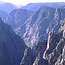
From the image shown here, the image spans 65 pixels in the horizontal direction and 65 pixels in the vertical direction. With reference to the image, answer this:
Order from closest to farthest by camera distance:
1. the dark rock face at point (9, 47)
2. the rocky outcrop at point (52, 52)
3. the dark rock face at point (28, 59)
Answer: the rocky outcrop at point (52, 52), the dark rock face at point (28, 59), the dark rock face at point (9, 47)

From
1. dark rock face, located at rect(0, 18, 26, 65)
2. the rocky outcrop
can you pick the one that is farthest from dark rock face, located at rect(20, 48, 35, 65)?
dark rock face, located at rect(0, 18, 26, 65)

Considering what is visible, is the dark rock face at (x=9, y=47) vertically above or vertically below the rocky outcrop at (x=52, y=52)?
below

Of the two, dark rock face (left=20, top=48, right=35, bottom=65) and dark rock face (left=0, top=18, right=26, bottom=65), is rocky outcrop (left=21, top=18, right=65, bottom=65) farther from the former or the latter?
dark rock face (left=0, top=18, right=26, bottom=65)

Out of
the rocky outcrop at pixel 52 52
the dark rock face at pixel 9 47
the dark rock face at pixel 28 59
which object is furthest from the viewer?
the dark rock face at pixel 9 47

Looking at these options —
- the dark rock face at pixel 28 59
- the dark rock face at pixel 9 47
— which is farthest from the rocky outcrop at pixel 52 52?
the dark rock face at pixel 9 47

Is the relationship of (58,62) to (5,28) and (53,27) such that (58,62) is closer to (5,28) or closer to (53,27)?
(5,28)

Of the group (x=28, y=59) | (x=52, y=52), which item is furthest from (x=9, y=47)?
(x=52, y=52)

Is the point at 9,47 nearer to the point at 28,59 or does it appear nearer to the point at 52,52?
the point at 28,59

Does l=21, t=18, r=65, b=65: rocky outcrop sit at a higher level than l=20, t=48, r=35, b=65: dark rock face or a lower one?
higher

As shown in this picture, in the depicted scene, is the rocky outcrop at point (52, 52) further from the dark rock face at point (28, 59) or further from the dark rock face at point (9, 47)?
the dark rock face at point (9, 47)
